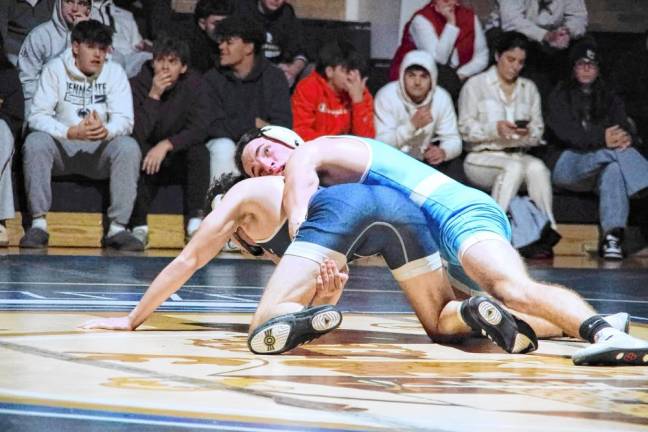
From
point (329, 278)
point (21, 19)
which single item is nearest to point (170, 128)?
point (21, 19)

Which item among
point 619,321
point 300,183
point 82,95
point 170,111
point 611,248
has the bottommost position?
point 611,248

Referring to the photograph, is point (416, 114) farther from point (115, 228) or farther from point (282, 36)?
point (115, 228)

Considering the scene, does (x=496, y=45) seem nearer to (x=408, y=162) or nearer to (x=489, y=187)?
(x=489, y=187)

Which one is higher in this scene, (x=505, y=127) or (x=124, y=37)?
(x=124, y=37)

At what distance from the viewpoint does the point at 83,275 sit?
658 cm

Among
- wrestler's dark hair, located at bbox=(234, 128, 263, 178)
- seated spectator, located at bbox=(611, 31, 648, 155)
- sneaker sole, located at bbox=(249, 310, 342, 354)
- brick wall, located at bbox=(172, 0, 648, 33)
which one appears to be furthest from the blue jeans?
sneaker sole, located at bbox=(249, 310, 342, 354)

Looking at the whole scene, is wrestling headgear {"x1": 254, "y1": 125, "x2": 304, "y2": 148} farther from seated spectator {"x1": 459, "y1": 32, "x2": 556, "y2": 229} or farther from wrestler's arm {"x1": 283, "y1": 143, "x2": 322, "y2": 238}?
seated spectator {"x1": 459, "y1": 32, "x2": 556, "y2": 229}

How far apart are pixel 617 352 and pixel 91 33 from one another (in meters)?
5.91

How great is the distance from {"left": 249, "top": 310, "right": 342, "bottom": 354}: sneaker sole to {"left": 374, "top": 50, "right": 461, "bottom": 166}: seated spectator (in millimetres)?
5572

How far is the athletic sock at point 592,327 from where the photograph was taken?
11.9 feet

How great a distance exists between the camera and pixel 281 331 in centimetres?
362

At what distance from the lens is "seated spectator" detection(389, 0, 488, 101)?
31.5 feet

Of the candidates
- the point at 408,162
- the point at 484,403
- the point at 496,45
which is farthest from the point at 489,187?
the point at 484,403

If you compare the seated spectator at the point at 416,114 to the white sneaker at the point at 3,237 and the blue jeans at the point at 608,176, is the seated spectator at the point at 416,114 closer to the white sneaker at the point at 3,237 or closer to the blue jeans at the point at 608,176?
the blue jeans at the point at 608,176
